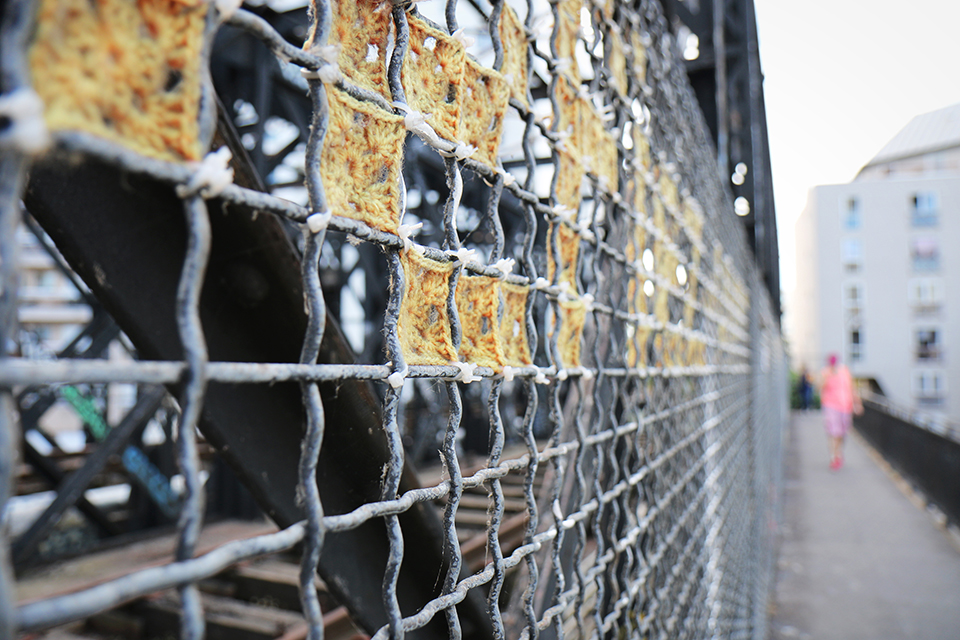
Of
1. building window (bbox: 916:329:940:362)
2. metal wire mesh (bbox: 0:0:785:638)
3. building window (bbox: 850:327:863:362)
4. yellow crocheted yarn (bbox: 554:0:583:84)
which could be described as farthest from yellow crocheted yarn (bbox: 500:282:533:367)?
building window (bbox: 916:329:940:362)

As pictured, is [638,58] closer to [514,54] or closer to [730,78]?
[514,54]

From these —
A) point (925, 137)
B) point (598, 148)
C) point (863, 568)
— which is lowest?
point (863, 568)

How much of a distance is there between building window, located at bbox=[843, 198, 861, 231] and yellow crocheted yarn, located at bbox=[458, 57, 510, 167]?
1855 inches

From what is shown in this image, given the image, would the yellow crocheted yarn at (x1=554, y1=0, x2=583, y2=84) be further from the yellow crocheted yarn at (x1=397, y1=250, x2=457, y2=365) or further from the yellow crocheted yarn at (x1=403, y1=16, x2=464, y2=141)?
the yellow crocheted yarn at (x1=397, y1=250, x2=457, y2=365)

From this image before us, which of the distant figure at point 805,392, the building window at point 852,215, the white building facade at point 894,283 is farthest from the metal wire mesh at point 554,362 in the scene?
the building window at point 852,215

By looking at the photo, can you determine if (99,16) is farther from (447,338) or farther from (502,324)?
(502,324)

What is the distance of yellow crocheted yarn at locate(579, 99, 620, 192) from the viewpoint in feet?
4.58

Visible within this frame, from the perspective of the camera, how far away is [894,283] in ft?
130

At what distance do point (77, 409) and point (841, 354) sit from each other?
1741 inches

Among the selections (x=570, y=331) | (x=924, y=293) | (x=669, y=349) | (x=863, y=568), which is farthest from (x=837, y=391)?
(x=924, y=293)

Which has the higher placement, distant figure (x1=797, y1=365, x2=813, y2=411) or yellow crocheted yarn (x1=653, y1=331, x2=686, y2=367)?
yellow crocheted yarn (x1=653, y1=331, x2=686, y2=367)

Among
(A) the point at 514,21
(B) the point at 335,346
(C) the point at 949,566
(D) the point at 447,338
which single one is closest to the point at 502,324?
(D) the point at 447,338

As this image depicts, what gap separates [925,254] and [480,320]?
48.5 m

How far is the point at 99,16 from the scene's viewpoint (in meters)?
0.42
